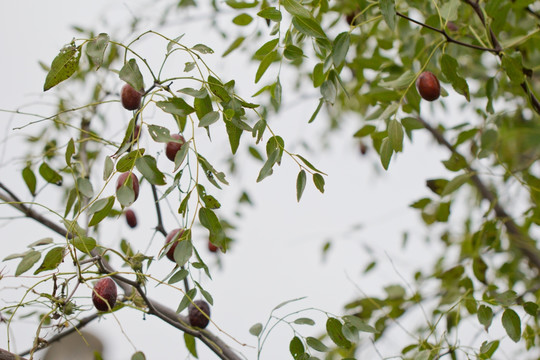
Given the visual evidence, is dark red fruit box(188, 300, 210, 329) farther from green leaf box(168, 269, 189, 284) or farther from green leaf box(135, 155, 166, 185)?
green leaf box(135, 155, 166, 185)

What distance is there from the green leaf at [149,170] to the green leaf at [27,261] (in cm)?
19

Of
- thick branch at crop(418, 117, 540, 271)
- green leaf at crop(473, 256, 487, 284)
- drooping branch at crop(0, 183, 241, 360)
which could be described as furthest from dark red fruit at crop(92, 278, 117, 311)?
thick branch at crop(418, 117, 540, 271)

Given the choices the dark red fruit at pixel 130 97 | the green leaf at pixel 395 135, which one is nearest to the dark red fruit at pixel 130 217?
the dark red fruit at pixel 130 97

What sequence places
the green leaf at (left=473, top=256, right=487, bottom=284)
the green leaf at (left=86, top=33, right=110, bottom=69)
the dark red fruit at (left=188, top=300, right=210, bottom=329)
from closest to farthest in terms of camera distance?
the green leaf at (left=86, top=33, right=110, bottom=69), the dark red fruit at (left=188, top=300, right=210, bottom=329), the green leaf at (left=473, top=256, right=487, bottom=284)

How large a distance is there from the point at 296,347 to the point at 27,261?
0.41 meters

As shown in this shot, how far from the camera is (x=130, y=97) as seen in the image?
872 millimetres

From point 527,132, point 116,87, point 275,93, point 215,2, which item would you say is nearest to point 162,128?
point 275,93

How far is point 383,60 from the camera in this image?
1295 mm

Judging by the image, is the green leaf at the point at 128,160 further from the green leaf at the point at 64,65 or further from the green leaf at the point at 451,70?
the green leaf at the point at 451,70

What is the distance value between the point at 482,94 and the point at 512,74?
517 mm

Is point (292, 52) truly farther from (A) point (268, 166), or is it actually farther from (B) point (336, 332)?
(B) point (336, 332)

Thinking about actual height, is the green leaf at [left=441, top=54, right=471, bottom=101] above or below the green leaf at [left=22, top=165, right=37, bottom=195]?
below

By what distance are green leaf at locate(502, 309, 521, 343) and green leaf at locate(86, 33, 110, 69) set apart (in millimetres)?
705

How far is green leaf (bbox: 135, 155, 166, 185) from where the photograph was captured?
727 millimetres
